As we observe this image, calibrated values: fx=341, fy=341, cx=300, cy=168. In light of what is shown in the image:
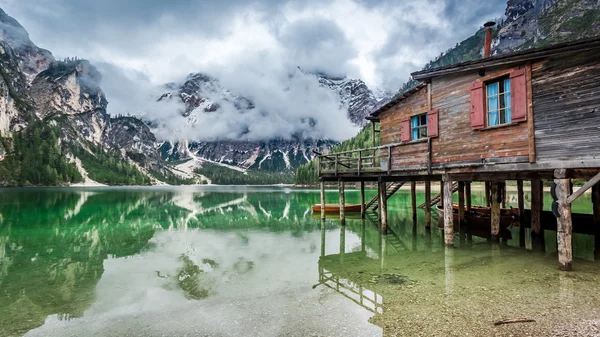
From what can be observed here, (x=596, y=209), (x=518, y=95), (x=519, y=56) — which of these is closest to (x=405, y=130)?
(x=518, y=95)

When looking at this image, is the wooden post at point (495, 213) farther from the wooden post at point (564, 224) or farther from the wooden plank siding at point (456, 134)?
the wooden post at point (564, 224)

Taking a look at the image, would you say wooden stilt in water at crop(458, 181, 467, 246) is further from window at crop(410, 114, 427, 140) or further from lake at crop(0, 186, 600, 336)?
window at crop(410, 114, 427, 140)

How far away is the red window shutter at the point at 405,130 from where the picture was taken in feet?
71.1

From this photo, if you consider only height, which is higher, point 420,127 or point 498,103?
point 498,103

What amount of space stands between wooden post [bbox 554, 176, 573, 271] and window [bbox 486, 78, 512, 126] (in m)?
3.55

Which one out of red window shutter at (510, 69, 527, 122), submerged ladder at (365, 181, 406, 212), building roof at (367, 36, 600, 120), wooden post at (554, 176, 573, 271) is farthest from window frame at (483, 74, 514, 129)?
submerged ladder at (365, 181, 406, 212)

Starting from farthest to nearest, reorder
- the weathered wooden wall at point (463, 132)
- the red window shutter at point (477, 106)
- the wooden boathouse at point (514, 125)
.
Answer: the red window shutter at point (477, 106), the weathered wooden wall at point (463, 132), the wooden boathouse at point (514, 125)

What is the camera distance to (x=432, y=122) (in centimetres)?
1895

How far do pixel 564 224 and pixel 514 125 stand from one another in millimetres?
4547

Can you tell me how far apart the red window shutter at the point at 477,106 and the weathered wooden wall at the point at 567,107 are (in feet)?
7.20

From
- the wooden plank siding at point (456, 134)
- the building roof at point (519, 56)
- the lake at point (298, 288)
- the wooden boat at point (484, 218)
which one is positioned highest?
the building roof at point (519, 56)

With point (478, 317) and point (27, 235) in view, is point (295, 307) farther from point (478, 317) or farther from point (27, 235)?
point (27, 235)

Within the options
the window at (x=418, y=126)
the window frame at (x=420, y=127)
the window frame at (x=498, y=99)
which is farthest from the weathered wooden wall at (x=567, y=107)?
the window at (x=418, y=126)

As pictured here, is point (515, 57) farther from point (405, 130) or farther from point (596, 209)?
point (596, 209)
